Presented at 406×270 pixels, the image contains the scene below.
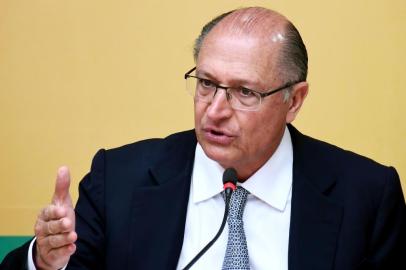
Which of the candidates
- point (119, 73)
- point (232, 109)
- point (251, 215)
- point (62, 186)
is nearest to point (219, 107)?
point (232, 109)

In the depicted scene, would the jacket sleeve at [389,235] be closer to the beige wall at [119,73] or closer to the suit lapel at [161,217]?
the suit lapel at [161,217]

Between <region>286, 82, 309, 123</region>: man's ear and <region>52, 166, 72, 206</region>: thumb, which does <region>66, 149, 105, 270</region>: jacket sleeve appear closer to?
<region>52, 166, 72, 206</region>: thumb

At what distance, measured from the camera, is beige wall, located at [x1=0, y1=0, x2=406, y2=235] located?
3.23m

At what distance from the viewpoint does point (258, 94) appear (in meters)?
2.38

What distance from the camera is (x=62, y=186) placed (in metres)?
2.07

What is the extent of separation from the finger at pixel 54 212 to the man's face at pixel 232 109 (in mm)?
498

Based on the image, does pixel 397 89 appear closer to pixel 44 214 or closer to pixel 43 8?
pixel 43 8

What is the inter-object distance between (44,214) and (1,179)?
1.28 metres

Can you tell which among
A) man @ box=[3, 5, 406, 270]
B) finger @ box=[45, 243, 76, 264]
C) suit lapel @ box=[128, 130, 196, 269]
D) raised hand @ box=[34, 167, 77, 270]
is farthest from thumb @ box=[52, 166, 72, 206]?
suit lapel @ box=[128, 130, 196, 269]

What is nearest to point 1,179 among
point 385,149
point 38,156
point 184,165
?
point 38,156

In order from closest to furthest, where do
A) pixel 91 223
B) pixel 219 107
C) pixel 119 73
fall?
pixel 219 107
pixel 91 223
pixel 119 73

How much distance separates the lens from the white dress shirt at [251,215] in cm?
A: 240

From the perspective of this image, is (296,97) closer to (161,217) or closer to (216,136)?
(216,136)

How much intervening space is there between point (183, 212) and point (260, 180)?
25cm
